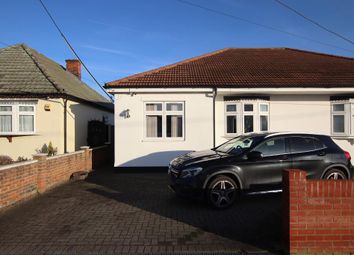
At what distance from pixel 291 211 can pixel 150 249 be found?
2.15 meters

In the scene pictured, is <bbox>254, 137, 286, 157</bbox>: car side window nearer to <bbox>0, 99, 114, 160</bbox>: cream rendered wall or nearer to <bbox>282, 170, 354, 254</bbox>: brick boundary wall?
<bbox>282, 170, 354, 254</bbox>: brick boundary wall

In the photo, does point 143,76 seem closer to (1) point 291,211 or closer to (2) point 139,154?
(2) point 139,154

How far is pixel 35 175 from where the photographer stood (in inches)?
361

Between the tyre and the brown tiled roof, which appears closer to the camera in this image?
the tyre

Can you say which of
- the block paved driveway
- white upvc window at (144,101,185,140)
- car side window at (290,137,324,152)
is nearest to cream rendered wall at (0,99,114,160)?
white upvc window at (144,101,185,140)

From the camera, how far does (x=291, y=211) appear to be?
4.99 m

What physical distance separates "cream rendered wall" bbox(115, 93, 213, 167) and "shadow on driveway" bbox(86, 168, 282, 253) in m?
2.01

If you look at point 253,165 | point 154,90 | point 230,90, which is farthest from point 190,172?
point 230,90

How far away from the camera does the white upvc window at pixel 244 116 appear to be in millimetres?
13664

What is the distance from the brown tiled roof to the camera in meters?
13.3

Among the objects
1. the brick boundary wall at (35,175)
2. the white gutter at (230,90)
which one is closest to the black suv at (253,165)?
the brick boundary wall at (35,175)

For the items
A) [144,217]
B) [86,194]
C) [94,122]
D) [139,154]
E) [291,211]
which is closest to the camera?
[291,211]

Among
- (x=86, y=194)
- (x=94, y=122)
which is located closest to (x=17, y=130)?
(x=94, y=122)

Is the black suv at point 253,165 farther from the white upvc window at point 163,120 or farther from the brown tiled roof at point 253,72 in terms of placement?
the brown tiled roof at point 253,72
